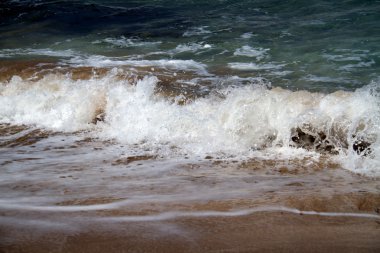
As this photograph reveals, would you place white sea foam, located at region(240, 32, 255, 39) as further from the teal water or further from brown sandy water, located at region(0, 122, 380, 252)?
brown sandy water, located at region(0, 122, 380, 252)

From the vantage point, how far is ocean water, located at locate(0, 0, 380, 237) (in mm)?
3459

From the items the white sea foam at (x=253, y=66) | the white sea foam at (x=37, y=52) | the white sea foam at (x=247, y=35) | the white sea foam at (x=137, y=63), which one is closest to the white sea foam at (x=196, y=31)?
the white sea foam at (x=247, y=35)

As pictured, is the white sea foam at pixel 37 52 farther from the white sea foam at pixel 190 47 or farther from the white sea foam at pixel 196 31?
the white sea foam at pixel 196 31

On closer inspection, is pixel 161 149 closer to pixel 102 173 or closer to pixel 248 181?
pixel 102 173

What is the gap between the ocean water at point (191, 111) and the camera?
11.3 ft

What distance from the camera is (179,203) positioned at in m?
2.93

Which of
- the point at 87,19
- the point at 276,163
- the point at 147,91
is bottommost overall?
the point at 276,163

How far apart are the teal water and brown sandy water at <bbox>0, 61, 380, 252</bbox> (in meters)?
3.55

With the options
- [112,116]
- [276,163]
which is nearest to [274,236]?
[276,163]

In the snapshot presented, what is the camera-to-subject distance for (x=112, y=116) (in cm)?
586

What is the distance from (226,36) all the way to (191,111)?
5750 mm

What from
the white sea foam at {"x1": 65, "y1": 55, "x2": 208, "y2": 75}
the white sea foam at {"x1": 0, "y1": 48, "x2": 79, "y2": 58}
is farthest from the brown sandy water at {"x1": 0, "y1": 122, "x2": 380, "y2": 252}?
the white sea foam at {"x1": 0, "y1": 48, "x2": 79, "y2": 58}

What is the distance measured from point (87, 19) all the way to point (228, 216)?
1286 centimetres

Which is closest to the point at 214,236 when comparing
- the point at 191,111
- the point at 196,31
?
the point at 191,111
